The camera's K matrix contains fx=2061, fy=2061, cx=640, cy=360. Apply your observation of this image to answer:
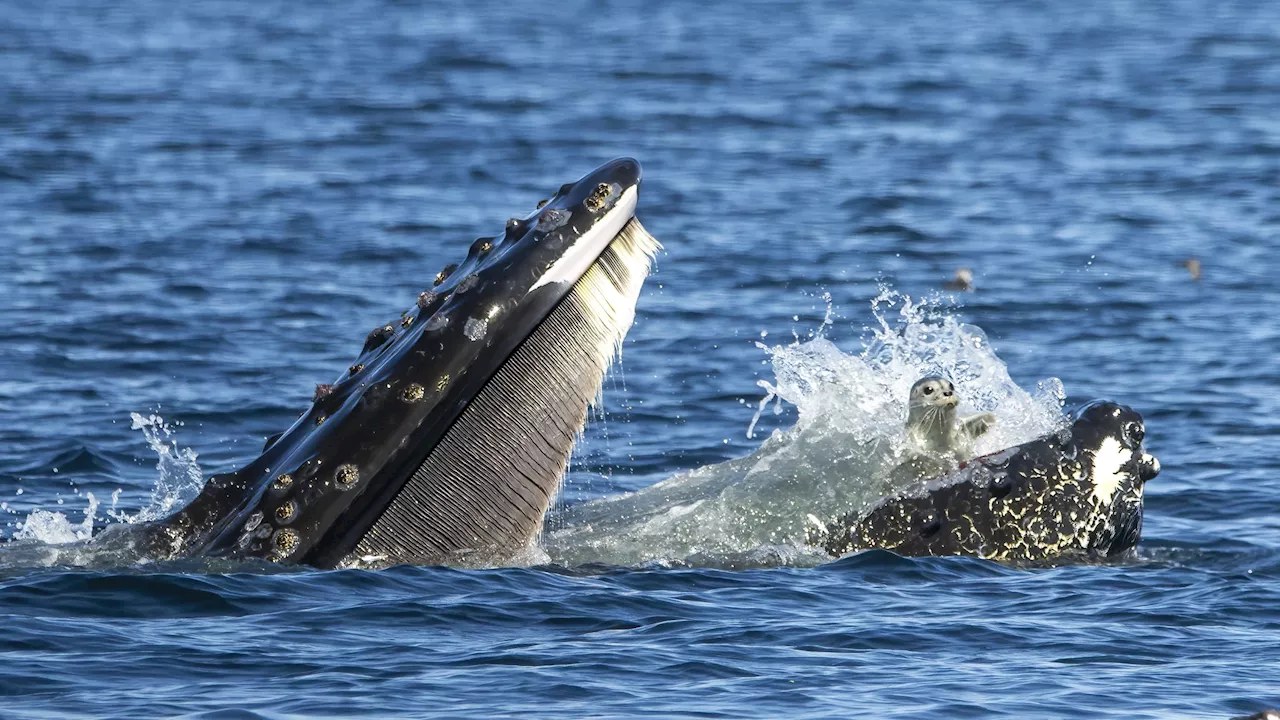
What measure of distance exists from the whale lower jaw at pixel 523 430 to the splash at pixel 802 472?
1.69m

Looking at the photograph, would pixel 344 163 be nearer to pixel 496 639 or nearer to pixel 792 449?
pixel 792 449

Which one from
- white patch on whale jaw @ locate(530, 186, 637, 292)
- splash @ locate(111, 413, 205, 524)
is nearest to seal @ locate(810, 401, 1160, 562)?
white patch on whale jaw @ locate(530, 186, 637, 292)

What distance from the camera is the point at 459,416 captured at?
912 cm

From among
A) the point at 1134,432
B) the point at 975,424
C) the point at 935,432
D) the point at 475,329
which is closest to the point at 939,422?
the point at 935,432

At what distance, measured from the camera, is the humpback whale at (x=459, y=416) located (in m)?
8.94

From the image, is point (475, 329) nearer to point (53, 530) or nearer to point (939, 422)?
point (939, 422)

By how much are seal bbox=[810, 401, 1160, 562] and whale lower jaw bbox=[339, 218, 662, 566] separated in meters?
2.56

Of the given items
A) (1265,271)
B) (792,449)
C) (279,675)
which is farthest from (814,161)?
(279,675)

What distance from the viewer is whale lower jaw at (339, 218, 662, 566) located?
9203mm

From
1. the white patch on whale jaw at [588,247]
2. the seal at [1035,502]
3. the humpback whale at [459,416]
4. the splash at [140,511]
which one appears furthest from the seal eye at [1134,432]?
the splash at [140,511]

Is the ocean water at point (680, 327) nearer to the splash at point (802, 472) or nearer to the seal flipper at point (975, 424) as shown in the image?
the splash at point (802, 472)

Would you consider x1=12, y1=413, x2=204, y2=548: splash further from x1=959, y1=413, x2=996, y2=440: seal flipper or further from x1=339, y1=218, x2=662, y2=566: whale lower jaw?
x1=959, y1=413, x2=996, y2=440: seal flipper

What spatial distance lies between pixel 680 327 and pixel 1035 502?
916 cm

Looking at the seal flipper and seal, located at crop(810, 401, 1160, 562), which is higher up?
the seal flipper
